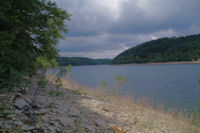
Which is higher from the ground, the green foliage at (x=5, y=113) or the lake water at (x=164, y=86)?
the green foliage at (x=5, y=113)

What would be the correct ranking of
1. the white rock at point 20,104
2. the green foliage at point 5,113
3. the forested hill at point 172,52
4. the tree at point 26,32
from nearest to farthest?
the green foliage at point 5,113 → the white rock at point 20,104 → the tree at point 26,32 → the forested hill at point 172,52

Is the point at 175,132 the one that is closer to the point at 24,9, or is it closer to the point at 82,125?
the point at 82,125

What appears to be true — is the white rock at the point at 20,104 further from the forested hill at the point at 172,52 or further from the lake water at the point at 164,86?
the forested hill at the point at 172,52

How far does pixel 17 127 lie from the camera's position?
9.79ft

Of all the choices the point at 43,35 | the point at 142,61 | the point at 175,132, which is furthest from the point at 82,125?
the point at 142,61

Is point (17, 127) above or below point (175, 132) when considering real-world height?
above

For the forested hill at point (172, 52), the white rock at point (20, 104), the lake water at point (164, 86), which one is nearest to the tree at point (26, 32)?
the white rock at point (20, 104)

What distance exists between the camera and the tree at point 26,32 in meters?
5.13

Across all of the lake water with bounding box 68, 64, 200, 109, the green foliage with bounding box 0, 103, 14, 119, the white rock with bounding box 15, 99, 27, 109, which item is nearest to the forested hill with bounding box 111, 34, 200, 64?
the lake water with bounding box 68, 64, 200, 109

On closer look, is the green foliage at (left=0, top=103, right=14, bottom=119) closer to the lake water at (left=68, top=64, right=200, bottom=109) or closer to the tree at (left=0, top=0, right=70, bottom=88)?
the tree at (left=0, top=0, right=70, bottom=88)

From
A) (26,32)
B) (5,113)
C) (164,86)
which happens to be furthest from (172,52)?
(5,113)

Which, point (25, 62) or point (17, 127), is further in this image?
point (25, 62)

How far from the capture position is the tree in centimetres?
513

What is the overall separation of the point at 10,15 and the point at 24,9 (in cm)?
60
